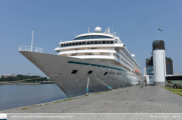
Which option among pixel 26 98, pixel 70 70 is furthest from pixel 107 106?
pixel 26 98

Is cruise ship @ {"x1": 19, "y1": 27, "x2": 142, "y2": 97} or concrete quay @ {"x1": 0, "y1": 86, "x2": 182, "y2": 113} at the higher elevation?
cruise ship @ {"x1": 19, "y1": 27, "x2": 142, "y2": 97}

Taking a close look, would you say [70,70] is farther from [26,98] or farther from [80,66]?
[26,98]

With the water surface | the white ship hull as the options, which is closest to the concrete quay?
the white ship hull

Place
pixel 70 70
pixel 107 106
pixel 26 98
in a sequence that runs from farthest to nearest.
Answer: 1. pixel 26 98
2. pixel 70 70
3. pixel 107 106

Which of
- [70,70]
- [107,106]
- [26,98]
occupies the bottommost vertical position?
[26,98]

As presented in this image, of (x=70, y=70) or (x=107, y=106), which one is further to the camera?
(x=70, y=70)

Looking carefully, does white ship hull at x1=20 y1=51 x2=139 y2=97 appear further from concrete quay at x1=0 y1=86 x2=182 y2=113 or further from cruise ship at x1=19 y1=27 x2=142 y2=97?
concrete quay at x1=0 y1=86 x2=182 y2=113

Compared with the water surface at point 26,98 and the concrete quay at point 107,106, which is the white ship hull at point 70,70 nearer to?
the concrete quay at point 107,106

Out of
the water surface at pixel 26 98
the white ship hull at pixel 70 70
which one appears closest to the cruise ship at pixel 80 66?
the white ship hull at pixel 70 70

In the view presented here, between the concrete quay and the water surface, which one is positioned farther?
the water surface

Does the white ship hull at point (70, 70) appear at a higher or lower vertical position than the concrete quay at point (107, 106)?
higher

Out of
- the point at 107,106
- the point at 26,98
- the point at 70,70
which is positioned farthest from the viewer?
the point at 26,98

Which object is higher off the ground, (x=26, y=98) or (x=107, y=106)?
(x=107, y=106)

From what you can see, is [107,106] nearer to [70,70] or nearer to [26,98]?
[70,70]
